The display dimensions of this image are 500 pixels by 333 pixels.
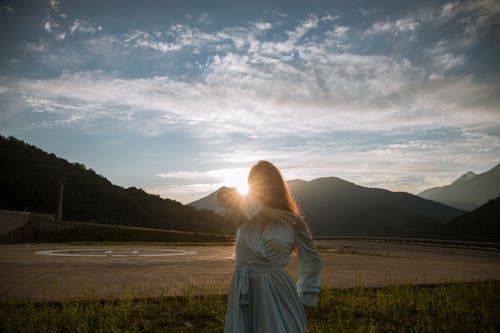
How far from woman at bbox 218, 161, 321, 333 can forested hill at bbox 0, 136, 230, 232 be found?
1693 inches

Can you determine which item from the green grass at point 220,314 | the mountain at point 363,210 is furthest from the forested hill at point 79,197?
the green grass at point 220,314

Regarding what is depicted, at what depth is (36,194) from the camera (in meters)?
49.8

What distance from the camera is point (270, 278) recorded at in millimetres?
2977

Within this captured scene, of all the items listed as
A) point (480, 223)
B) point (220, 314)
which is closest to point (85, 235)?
point (220, 314)

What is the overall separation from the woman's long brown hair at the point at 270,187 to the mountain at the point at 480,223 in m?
50.6

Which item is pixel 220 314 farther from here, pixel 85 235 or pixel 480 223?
pixel 480 223

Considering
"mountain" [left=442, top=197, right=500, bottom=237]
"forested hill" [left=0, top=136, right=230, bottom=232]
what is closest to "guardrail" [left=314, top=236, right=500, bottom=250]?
"mountain" [left=442, top=197, right=500, bottom=237]

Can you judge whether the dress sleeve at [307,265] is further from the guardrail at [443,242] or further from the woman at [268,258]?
the guardrail at [443,242]

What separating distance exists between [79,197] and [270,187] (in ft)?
184

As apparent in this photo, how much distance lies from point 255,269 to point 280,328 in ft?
1.60

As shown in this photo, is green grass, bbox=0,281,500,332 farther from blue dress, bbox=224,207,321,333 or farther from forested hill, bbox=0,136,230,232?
forested hill, bbox=0,136,230,232

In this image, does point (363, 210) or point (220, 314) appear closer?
point (220, 314)

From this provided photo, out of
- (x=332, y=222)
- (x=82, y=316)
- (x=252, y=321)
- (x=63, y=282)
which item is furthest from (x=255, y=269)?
(x=332, y=222)

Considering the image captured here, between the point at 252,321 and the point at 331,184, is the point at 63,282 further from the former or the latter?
the point at 331,184
